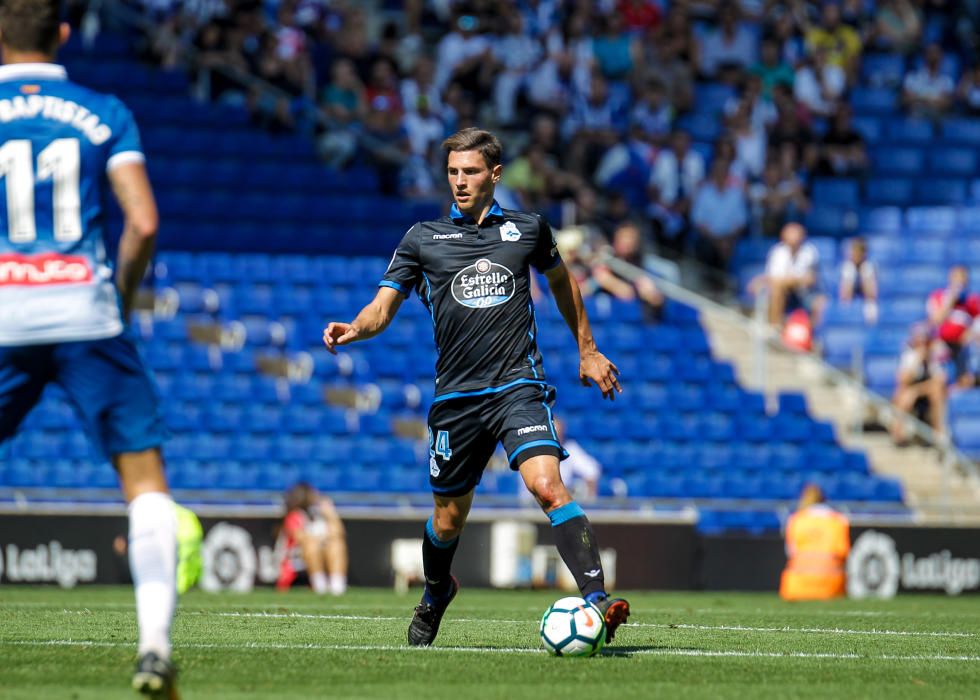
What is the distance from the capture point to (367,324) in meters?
8.12

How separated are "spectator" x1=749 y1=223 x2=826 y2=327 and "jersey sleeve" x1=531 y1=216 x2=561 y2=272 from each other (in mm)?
14239

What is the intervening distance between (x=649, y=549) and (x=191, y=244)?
7296 mm

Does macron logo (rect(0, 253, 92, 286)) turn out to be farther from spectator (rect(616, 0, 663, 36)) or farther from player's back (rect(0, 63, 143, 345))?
spectator (rect(616, 0, 663, 36))

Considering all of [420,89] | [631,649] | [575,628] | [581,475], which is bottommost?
[581,475]

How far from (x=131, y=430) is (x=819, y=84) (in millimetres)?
22230

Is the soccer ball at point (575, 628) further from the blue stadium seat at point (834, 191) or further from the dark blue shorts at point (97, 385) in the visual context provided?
the blue stadium seat at point (834, 191)

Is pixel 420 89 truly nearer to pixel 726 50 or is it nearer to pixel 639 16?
pixel 639 16

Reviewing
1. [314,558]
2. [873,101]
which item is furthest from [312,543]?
[873,101]

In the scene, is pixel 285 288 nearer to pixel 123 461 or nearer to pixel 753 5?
pixel 753 5

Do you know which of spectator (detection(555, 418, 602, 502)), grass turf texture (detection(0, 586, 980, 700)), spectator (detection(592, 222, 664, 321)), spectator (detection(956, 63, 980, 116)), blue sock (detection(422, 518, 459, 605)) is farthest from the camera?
spectator (detection(956, 63, 980, 116))

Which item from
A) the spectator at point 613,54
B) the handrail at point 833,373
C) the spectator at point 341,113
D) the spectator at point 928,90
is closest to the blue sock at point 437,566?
the handrail at point 833,373

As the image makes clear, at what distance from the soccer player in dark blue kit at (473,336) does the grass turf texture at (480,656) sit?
680mm

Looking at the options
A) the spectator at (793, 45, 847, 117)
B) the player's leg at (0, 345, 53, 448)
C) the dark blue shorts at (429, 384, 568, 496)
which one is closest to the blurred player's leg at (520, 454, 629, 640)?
the dark blue shorts at (429, 384, 568, 496)

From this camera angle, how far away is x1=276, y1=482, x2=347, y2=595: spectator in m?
17.7
